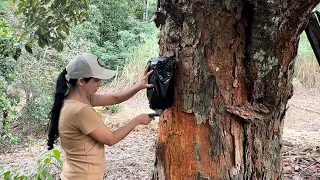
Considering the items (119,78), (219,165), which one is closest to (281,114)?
(219,165)

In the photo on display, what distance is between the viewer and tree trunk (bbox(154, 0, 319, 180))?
69.1 inches

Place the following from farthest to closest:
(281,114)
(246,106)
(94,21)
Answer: (94,21), (281,114), (246,106)

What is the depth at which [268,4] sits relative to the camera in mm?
1627

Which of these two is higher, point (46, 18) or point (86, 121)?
point (46, 18)

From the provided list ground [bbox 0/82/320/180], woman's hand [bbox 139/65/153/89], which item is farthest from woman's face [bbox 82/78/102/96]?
ground [bbox 0/82/320/180]

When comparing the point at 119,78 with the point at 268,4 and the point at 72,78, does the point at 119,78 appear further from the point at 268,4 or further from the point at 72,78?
the point at 268,4

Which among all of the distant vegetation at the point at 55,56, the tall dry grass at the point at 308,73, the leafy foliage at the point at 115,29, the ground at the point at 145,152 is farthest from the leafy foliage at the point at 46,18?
the leafy foliage at the point at 115,29

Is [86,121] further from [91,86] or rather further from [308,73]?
[308,73]

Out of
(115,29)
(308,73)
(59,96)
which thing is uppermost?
(115,29)

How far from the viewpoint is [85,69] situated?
2.26 meters

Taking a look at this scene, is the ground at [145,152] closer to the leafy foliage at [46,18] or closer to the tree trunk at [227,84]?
the leafy foliage at [46,18]

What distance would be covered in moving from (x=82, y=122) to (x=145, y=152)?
273 cm

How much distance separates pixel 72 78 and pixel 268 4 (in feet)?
3.99

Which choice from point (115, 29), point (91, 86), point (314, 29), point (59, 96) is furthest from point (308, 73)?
point (59, 96)
